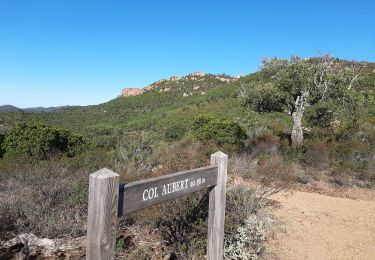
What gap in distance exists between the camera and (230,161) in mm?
10383

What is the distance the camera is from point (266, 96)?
15.4 m

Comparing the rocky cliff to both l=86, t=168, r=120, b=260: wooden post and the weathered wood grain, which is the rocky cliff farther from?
l=86, t=168, r=120, b=260: wooden post

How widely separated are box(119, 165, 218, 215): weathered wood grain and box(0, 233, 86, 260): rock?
6.33 ft

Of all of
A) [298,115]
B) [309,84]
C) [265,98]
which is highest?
[309,84]

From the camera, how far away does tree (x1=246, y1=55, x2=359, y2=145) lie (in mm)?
15031

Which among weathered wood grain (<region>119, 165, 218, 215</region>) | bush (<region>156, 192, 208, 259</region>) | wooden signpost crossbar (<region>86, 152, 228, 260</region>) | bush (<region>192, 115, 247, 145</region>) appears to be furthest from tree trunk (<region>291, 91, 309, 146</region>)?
wooden signpost crossbar (<region>86, 152, 228, 260</region>)

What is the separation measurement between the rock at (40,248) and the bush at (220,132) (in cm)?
1305

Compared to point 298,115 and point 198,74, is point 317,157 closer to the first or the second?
point 298,115

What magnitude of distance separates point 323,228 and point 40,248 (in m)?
4.80

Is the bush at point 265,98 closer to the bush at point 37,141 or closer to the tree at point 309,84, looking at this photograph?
the tree at point 309,84

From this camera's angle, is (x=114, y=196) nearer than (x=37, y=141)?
Yes

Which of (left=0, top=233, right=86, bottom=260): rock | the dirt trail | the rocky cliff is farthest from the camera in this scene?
the rocky cliff

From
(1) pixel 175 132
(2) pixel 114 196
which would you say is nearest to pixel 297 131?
(1) pixel 175 132

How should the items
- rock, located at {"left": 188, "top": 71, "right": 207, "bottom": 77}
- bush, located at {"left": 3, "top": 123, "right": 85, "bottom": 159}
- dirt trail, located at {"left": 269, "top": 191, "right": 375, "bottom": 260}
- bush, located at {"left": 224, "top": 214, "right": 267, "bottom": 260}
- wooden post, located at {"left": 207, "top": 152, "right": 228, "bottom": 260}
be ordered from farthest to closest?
1. rock, located at {"left": 188, "top": 71, "right": 207, "bottom": 77}
2. bush, located at {"left": 3, "top": 123, "right": 85, "bottom": 159}
3. dirt trail, located at {"left": 269, "top": 191, "right": 375, "bottom": 260}
4. bush, located at {"left": 224, "top": 214, "right": 267, "bottom": 260}
5. wooden post, located at {"left": 207, "top": 152, "right": 228, "bottom": 260}
